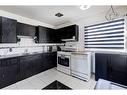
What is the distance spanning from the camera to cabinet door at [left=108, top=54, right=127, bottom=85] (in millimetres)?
2074

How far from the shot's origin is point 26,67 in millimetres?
2736

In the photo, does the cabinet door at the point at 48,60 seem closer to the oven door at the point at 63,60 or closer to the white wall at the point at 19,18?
the oven door at the point at 63,60

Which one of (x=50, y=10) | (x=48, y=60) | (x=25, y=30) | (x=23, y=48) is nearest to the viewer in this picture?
(x=50, y=10)

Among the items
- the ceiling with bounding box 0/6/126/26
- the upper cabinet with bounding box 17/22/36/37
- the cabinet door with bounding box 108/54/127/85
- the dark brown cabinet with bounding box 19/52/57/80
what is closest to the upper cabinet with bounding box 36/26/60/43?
the upper cabinet with bounding box 17/22/36/37

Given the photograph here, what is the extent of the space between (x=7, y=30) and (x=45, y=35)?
4.94ft

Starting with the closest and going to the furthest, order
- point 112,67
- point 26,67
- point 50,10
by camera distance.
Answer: point 112,67 < point 50,10 < point 26,67

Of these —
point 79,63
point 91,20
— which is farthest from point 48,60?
point 91,20

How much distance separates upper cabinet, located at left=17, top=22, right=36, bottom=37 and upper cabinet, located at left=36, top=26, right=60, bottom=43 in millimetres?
206

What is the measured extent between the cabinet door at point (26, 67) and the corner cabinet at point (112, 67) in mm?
2194

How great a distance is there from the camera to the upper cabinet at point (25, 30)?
9.08ft

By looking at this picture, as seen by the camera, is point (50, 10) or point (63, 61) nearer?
point (50, 10)

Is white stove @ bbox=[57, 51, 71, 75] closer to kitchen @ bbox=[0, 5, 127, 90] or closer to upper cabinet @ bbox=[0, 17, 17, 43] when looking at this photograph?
kitchen @ bbox=[0, 5, 127, 90]

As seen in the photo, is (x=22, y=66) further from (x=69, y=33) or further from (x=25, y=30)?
(x=69, y=33)
